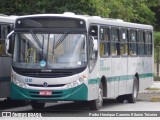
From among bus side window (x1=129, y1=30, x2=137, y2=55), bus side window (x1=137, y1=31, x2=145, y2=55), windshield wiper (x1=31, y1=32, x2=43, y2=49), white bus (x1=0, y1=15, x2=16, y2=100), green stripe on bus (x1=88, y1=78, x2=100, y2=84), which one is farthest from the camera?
bus side window (x1=137, y1=31, x2=145, y2=55)

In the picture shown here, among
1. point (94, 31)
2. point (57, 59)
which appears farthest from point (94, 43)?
point (57, 59)

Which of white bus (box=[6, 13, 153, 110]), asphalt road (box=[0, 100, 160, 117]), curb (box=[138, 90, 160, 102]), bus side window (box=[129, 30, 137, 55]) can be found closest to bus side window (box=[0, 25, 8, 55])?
white bus (box=[6, 13, 153, 110])

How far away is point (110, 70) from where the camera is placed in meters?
23.0

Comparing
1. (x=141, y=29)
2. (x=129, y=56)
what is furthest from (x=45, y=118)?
(x=141, y=29)

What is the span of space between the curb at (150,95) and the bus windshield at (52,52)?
244 inches

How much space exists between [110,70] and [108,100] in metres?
4.18

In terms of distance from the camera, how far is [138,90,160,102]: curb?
2581 centimetres

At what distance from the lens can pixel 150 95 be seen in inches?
1123

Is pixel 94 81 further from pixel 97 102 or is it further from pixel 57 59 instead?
pixel 57 59

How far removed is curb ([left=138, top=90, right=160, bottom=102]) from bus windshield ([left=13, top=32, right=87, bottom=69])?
6.19 metres

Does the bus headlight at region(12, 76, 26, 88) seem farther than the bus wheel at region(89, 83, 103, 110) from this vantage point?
No

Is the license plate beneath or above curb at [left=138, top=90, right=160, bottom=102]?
above

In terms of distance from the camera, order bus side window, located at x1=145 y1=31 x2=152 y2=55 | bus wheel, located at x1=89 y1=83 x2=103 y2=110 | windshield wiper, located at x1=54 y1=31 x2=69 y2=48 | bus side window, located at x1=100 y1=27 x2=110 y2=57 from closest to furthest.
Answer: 1. windshield wiper, located at x1=54 y1=31 x2=69 y2=48
2. bus wheel, located at x1=89 y1=83 x2=103 y2=110
3. bus side window, located at x1=100 y1=27 x2=110 y2=57
4. bus side window, located at x1=145 y1=31 x2=152 y2=55

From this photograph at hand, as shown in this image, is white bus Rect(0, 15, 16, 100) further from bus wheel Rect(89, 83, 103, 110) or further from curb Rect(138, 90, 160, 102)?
curb Rect(138, 90, 160, 102)
